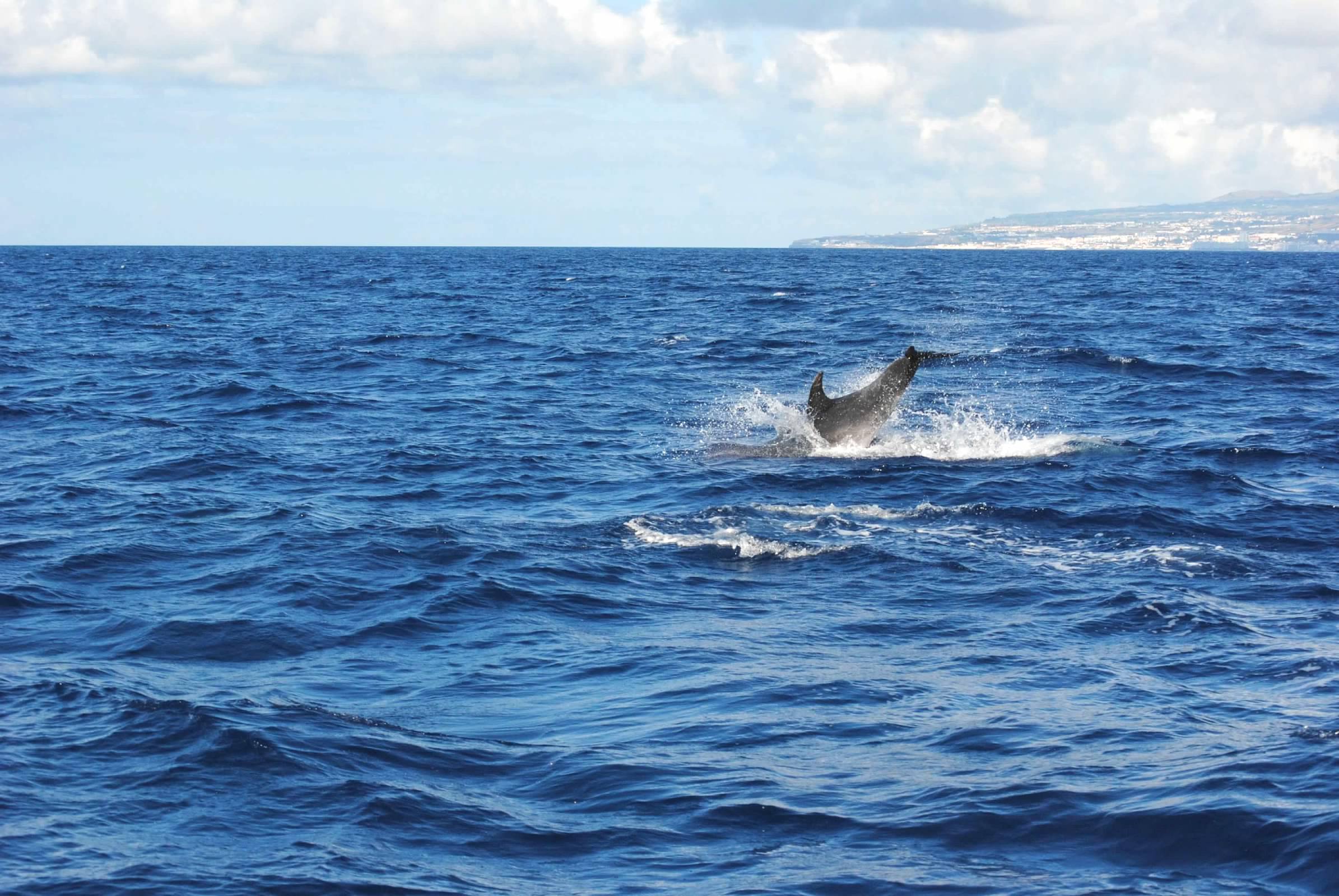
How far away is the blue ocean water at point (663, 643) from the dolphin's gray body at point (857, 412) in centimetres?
62

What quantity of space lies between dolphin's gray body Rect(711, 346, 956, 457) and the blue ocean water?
624 millimetres

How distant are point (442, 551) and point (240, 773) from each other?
22.6ft

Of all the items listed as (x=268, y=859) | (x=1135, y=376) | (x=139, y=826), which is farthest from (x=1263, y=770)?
(x=1135, y=376)

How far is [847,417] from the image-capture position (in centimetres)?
2353

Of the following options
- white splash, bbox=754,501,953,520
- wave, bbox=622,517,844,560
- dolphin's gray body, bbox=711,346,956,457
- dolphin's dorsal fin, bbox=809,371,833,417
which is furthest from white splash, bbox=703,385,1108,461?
wave, bbox=622,517,844,560

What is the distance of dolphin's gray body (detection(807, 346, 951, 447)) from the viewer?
76.9 ft

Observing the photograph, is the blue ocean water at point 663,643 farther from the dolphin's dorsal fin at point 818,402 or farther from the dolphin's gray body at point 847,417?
the dolphin's dorsal fin at point 818,402

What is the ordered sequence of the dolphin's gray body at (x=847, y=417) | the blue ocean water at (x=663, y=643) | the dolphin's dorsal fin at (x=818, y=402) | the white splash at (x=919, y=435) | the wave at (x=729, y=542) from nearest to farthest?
1. the blue ocean water at (x=663, y=643)
2. the wave at (x=729, y=542)
3. the white splash at (x=919, y=435)
4. the dolphin's gray body at (x=847, y=417)
5. the dolphin's dorsal fin at (x=818, y=402)

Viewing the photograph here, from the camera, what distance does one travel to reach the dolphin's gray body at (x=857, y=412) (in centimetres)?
2344

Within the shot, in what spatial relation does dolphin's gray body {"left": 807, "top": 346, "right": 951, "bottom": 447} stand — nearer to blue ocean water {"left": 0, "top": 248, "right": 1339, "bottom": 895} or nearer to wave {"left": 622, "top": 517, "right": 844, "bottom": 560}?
blue ocean water {"left": 0, "top": 248, "right": 1339, "bottom": 895}

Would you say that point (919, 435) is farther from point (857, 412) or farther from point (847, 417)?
point (847, 417)

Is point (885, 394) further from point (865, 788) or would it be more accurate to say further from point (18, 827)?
point (18, 827)

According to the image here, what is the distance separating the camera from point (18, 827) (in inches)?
348

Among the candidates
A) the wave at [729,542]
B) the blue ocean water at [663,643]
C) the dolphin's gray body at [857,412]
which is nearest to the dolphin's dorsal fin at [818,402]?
the dolphin's gray body at [857,412]
